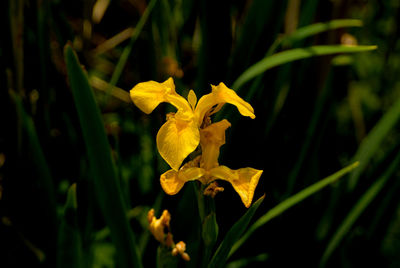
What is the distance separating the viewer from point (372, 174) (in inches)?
33.0

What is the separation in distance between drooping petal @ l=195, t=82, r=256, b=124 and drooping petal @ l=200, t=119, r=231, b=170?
0.02 m

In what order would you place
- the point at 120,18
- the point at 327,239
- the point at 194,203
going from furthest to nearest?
1. the point at 120,18
2. the point at 327,239
3. the point at 194,203

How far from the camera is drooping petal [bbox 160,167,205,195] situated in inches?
18.5

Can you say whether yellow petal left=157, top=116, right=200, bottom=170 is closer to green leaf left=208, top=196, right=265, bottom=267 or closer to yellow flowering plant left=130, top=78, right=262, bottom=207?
yellow flowering plant left=130, top=78, right=262, bottom=207

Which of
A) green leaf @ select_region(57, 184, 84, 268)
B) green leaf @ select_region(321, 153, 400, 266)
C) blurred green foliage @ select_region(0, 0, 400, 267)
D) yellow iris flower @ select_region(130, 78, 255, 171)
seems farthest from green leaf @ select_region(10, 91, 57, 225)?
green leaf @ select_region(321, 153, 400, 266)

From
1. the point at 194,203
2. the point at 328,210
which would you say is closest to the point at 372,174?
the point at 328,210

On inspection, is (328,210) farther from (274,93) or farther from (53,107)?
(53,107)

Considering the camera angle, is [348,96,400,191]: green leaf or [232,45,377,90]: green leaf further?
[348,96,400,191]: green leaf

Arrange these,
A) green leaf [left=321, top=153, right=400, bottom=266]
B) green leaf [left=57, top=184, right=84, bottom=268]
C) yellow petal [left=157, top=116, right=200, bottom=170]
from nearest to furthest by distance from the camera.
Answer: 1. yellow petal [left=157, top=116, right=200, bottom=170]
2. green leaf [left=57, top=184, right=84, bottom=268]
3. green leaf [left=321, top=153, right=400, bottom=266]

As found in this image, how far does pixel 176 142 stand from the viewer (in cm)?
46

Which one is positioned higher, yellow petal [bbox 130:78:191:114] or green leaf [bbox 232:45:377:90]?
green leaf [bbox 232:45:377:90]

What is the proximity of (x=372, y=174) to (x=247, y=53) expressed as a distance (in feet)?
1.17

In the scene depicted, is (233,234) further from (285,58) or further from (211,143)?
(285,58)

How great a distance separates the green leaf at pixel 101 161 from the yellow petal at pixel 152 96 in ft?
0.26
